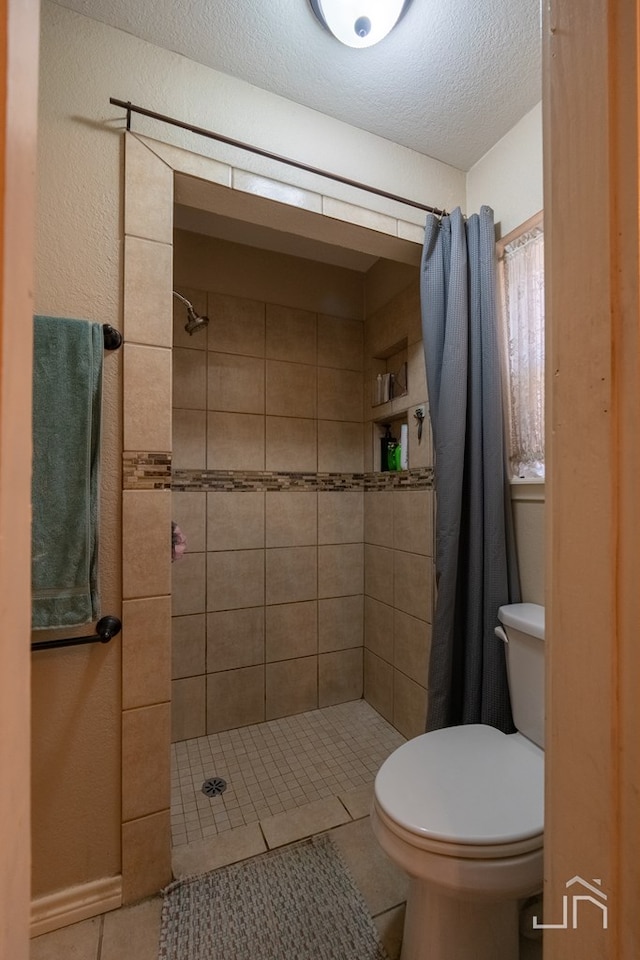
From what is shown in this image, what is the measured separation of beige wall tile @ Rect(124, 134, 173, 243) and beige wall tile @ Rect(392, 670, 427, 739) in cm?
195

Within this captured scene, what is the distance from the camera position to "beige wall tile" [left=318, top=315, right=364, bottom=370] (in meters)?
2.21

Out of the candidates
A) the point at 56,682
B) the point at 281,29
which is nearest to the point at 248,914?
the point at 56,682

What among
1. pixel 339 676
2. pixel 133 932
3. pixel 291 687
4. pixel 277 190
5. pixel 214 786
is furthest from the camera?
pixel 339 676

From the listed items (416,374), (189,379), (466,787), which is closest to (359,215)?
(416,374)

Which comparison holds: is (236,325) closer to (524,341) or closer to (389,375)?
(389,375)

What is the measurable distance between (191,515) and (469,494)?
1257 mm

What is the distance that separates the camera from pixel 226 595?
6.46 feet

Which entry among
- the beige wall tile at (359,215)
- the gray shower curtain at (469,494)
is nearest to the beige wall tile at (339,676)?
the gray shower curtain at (469,494)

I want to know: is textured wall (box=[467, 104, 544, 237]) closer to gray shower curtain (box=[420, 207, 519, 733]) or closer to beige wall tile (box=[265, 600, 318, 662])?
gray shower curtain (box=[420, 207, 519, 733])

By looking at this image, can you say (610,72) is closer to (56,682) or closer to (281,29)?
(281,29)

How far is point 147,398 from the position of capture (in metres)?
1.12

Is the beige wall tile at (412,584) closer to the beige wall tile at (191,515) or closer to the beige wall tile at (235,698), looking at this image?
the beige wall tile at (235,698)

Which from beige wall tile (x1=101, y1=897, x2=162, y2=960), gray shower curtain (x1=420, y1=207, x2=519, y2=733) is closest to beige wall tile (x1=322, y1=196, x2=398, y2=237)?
gray shower curtain (x1=420, y1=207, x2=519, y2=733)

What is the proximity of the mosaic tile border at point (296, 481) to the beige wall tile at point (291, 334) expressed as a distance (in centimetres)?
63
